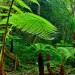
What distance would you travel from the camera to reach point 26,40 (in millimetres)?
14078

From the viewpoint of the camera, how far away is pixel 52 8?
14.1m

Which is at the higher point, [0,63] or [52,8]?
[52,8]

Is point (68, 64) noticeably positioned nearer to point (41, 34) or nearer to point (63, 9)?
point (63, 9)

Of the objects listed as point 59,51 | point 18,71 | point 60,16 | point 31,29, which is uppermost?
point 60,16

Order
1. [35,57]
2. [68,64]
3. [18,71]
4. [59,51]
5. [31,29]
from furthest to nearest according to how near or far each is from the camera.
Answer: [35,57] → [68,64] → [18,71] → [59,51] → [31,29]

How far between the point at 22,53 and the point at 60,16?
12.7 ft

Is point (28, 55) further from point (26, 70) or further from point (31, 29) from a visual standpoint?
point (31, 29)

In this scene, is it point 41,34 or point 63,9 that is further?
point 63,9

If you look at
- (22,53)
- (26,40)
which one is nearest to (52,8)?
(26,40)

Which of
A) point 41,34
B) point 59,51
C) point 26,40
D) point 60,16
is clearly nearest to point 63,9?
point 60,16

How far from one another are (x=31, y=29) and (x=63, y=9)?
35.3 feet

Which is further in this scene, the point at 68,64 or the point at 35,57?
the point at 35,57

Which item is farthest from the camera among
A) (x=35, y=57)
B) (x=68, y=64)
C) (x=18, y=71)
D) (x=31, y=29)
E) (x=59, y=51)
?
(x=35, y=57)

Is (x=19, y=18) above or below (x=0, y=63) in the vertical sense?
above
